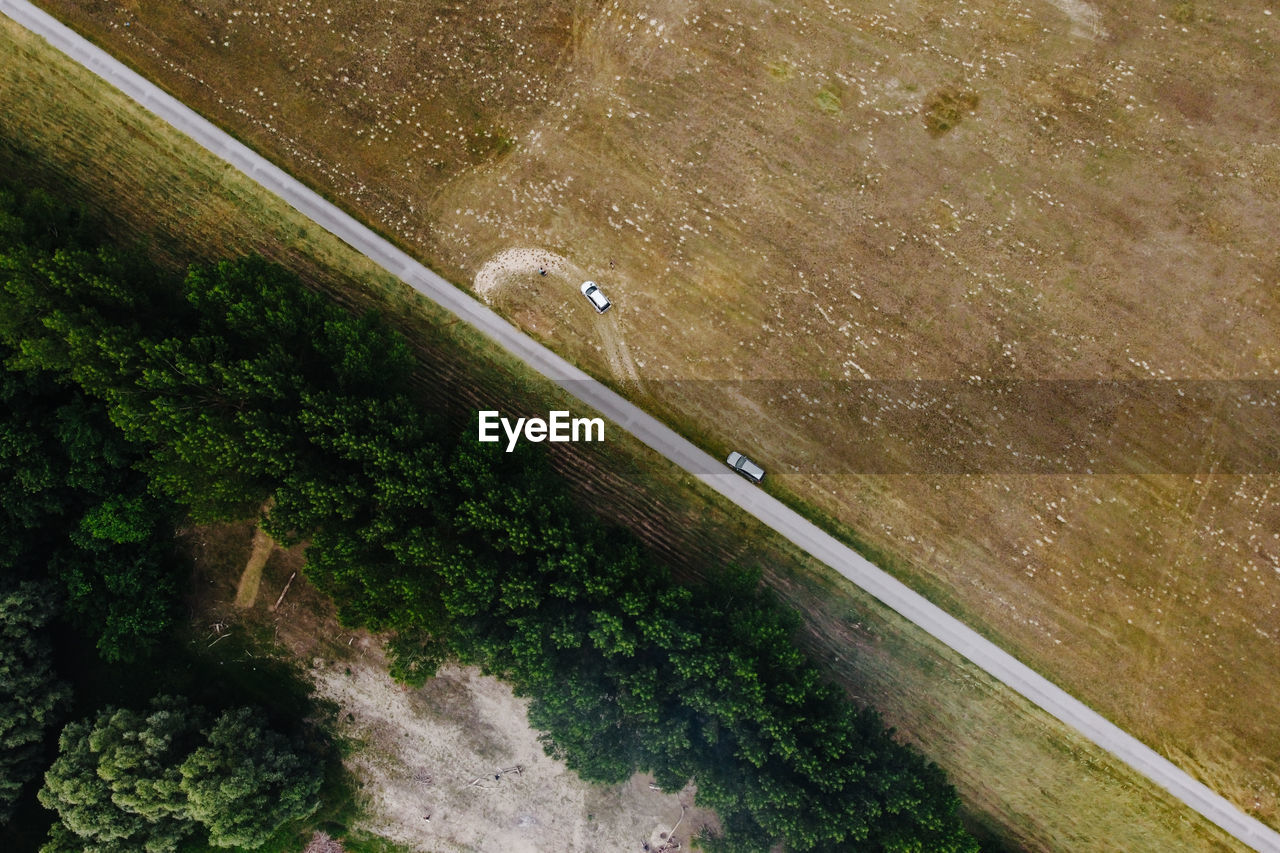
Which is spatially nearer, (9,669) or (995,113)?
(9,669)

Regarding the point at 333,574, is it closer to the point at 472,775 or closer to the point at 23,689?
the point at 472,775

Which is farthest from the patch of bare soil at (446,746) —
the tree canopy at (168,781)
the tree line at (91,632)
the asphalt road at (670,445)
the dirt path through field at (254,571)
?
the asphalt road at (670,445)

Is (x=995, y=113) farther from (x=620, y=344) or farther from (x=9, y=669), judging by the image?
(x=9, y=669)

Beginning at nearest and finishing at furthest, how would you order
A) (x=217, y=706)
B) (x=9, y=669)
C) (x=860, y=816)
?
(x=860, y=816), (x=9, y=669), (x=217, y=706)

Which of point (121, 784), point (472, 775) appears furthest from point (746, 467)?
point (121, 784)

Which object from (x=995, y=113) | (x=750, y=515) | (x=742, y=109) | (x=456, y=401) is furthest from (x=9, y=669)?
(x=995, y=113)

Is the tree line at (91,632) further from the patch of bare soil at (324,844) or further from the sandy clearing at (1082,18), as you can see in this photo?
the sandy clearing at (1082,18)

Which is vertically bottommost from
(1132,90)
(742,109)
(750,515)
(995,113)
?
(750,515)

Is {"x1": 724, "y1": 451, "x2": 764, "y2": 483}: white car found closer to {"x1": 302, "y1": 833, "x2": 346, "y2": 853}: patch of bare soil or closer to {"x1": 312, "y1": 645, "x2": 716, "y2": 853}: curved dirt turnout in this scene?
{"x1": 312, "y1": 645, "x2": 716, "y2": 853}: curved dirt turnout
